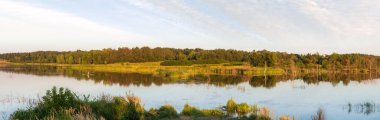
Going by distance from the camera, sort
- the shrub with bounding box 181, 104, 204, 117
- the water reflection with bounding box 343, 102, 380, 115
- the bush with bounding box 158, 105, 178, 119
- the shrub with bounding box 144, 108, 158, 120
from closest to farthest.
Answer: the shrub with bounding box 144, 108, 158, 120 < the bush with bounding box 158, 105, 178, 119 < the shrub with bounding box 181, 104, 204, 117 < the water reflection with bounding box 343, 102, 380, 115

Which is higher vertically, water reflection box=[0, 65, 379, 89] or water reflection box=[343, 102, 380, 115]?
water reflection box=[0, 65, 379, 89]

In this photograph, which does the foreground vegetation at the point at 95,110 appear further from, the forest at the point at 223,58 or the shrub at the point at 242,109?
the forest at the point at 223,58

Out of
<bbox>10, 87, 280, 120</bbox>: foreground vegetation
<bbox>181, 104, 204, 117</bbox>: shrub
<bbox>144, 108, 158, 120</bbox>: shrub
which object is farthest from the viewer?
<bbox>181, 104, 204, 117</bbox>: shrub

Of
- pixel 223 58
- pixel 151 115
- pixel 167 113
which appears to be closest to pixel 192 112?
pixel 167 113

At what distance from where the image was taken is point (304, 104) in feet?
106

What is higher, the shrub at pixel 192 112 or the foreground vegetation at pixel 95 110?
the foreground vegetation at pixel 95 110

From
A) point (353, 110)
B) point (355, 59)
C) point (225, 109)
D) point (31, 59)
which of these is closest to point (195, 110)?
point (225, 109)

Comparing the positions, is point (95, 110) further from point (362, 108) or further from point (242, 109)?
point (362, 108)

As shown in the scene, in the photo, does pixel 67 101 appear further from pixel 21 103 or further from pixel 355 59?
pixel 355 59

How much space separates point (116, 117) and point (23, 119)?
3.65 meters

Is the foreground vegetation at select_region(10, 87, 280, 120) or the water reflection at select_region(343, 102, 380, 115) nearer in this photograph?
the foreground vegetation at select_region(10, 87, 280, 120)

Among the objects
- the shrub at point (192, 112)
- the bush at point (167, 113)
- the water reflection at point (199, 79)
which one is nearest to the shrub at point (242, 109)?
the shrub at point (192, 112)

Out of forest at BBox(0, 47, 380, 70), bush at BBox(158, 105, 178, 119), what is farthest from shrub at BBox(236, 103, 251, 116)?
forest at BBox(0, 47, 380, 70)

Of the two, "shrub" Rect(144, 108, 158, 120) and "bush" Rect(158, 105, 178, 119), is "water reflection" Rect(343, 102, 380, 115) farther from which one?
"shrub" Rect(144, 108, 158, 120)
